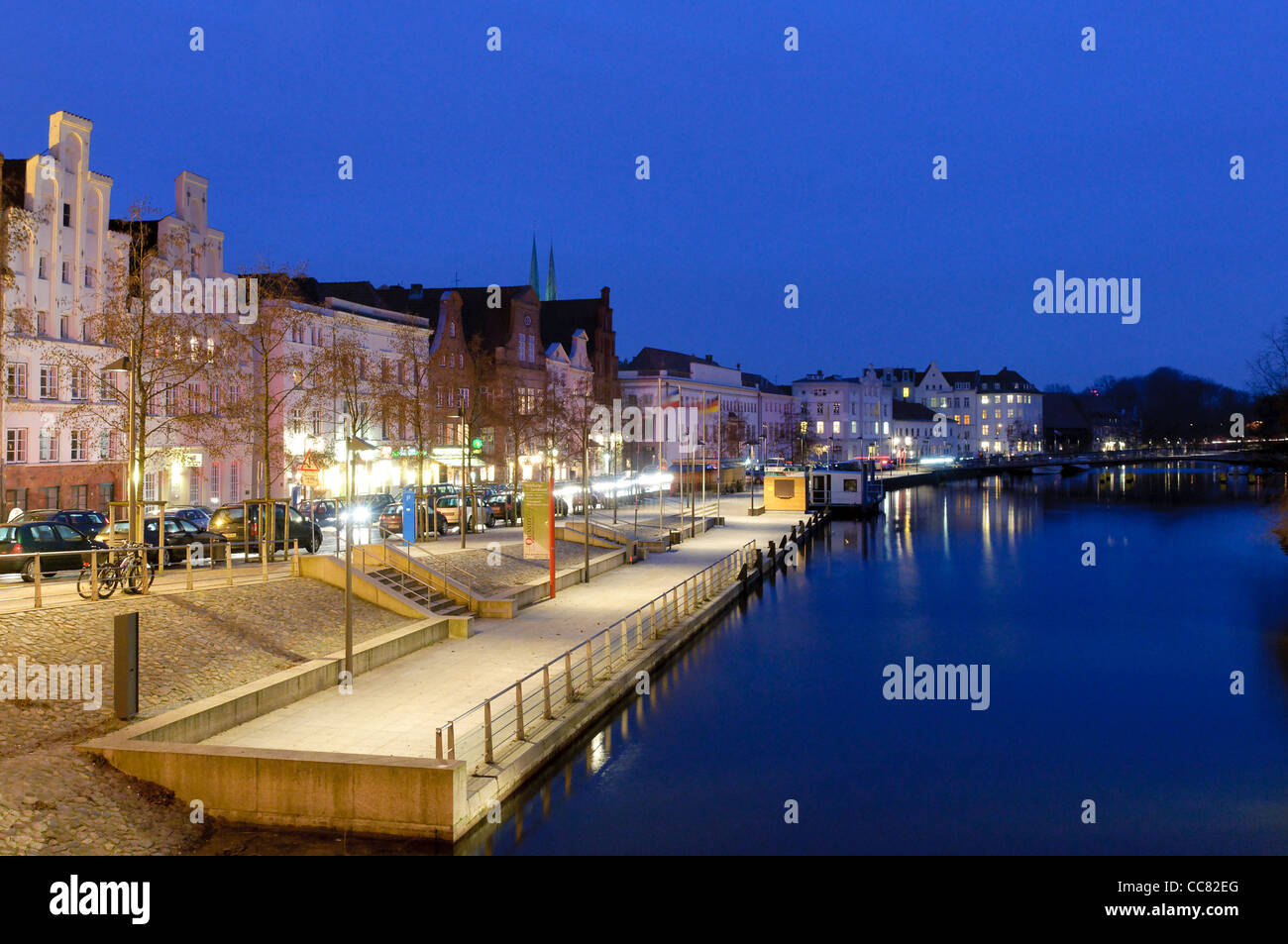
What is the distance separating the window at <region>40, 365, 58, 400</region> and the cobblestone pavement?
27511mm

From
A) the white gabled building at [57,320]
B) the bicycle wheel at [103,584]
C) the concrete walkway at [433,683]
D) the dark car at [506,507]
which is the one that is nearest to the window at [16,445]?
the white gabled building at [57,320]

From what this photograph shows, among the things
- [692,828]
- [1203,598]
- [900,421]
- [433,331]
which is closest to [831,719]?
[692,828]

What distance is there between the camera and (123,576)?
19125mm

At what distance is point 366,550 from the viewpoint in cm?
2580

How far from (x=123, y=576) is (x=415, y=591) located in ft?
22.9

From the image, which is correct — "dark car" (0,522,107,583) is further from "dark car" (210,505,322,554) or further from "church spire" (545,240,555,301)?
"church spire" (545,240,555,301)

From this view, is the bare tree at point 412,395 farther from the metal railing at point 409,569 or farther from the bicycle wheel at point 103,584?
the bicycle wheel at point 103,584

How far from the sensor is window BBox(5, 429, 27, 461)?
42.1m

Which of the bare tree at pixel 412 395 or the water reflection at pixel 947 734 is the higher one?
the bare tree at pixel 412 395

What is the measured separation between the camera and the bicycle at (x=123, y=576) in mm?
18797

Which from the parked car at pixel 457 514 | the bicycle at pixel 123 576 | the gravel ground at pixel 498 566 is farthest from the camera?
the parked car at pixel 457 514

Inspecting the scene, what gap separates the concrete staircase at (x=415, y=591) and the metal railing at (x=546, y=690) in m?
3.96

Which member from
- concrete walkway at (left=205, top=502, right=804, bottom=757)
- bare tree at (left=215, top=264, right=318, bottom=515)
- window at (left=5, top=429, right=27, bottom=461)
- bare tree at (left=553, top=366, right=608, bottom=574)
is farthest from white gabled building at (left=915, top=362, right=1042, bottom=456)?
concrete walkway at (left=205, top=502, right=804, bottom=757)
